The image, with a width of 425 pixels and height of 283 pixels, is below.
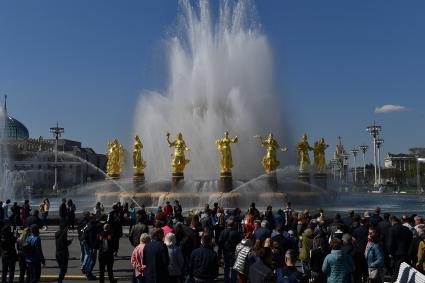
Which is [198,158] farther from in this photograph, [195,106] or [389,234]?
[389,234]

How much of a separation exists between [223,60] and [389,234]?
3787 cm

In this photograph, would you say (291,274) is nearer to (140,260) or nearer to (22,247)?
(140,260)

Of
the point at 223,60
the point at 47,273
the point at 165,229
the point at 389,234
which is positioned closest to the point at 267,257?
the point at 165,229

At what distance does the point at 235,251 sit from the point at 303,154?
3088 cm

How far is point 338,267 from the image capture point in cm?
870

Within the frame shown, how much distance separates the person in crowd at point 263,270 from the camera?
7.17m

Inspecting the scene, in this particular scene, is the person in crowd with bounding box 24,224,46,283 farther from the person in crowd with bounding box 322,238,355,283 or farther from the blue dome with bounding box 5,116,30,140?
the blue dome with bounding box 5,116,30,140

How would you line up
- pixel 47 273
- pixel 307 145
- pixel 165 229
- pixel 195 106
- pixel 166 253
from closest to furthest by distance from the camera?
1. pixel 166 253
2. pixel 165 229
3. pixel 47 273
4. pixel 307 145
5. pixel 195 106

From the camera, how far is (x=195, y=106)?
4866 centimetres

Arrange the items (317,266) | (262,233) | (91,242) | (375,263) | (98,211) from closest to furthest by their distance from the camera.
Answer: (317,266) < (375,263) < (262,233) < (91,242) < (98,211)

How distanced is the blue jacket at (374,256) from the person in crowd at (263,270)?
→ 361cm

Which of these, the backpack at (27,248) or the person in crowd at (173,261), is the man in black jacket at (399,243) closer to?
the person in crowd at (173,261)

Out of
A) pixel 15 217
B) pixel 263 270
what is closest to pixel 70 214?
pixel 15 217

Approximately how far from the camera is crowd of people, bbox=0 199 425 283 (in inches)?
344
